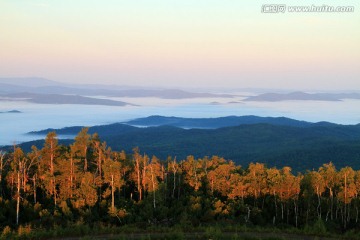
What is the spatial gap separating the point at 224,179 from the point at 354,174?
1300 centimetres

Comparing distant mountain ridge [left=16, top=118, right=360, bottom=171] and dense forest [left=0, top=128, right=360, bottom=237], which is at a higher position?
dense forest [left=0, top=128, right=360, bottom=237]

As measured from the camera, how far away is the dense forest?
31859 millimetres

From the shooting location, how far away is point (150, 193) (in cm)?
3566

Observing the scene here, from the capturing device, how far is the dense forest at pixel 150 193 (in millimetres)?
31859

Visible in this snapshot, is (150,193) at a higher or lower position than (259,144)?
higher

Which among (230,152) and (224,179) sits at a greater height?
(224,179)

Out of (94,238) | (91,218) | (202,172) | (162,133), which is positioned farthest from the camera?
(162,133)

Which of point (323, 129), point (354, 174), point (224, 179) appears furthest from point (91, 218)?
point (323, 129)

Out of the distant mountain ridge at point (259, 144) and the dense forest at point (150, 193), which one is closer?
the dense forest at point (150, 193)

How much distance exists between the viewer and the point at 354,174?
3906 centimetres

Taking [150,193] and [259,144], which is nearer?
[150,193]

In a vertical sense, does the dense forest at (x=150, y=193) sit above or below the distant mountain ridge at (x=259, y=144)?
above

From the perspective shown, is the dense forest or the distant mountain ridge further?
the distant mountain ridge

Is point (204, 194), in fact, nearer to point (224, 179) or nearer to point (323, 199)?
point (224, 179)
